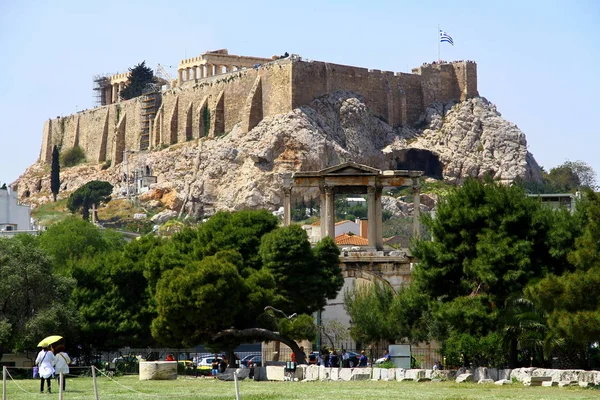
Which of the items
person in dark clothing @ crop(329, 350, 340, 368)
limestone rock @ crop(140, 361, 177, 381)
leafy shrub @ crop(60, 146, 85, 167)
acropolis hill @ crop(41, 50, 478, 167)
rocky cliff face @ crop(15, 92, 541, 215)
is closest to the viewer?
limestone rock @ crop(140, 361, 177, 381)

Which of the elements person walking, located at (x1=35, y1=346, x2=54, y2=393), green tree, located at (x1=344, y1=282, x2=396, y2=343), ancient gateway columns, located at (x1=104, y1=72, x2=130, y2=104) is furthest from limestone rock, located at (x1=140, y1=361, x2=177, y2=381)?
ancient gateway columns, located at (x1=104, y1=72, x2=130, y2=104)

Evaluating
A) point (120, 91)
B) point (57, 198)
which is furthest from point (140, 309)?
point (120, 91)

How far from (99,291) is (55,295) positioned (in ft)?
12.6

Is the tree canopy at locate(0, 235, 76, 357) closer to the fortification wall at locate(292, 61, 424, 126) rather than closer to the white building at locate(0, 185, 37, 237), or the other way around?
the white building at locate(0, 185, 37, 237)

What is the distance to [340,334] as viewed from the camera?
51.8 m

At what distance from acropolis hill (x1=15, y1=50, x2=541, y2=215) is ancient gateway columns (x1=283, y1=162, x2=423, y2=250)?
48.2 metres

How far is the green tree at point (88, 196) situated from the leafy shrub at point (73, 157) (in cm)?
1705

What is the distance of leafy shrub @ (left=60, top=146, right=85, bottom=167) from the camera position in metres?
144

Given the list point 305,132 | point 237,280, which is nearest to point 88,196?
point 305,132

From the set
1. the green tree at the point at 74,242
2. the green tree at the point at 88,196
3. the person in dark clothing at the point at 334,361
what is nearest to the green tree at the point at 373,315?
the person in dark clothing at the point at 334,361

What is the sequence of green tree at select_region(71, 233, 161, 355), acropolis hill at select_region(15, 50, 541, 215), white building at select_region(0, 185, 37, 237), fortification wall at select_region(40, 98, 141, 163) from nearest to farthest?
green tree at select_region(71, 233, 161, 355) → white building at select_region(0, 185, 37, 237) → acropolis hill at select_region(15, 50, 541, 215) → fortification wall at select_region(40, 98, 141, 163)

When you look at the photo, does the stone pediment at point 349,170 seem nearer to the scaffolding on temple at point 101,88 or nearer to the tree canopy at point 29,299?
the tree canopy at point 29,299

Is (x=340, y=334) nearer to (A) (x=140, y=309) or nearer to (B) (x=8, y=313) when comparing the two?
(A) (x=140, y=309)

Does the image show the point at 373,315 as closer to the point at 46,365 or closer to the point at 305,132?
the point at 46,365
